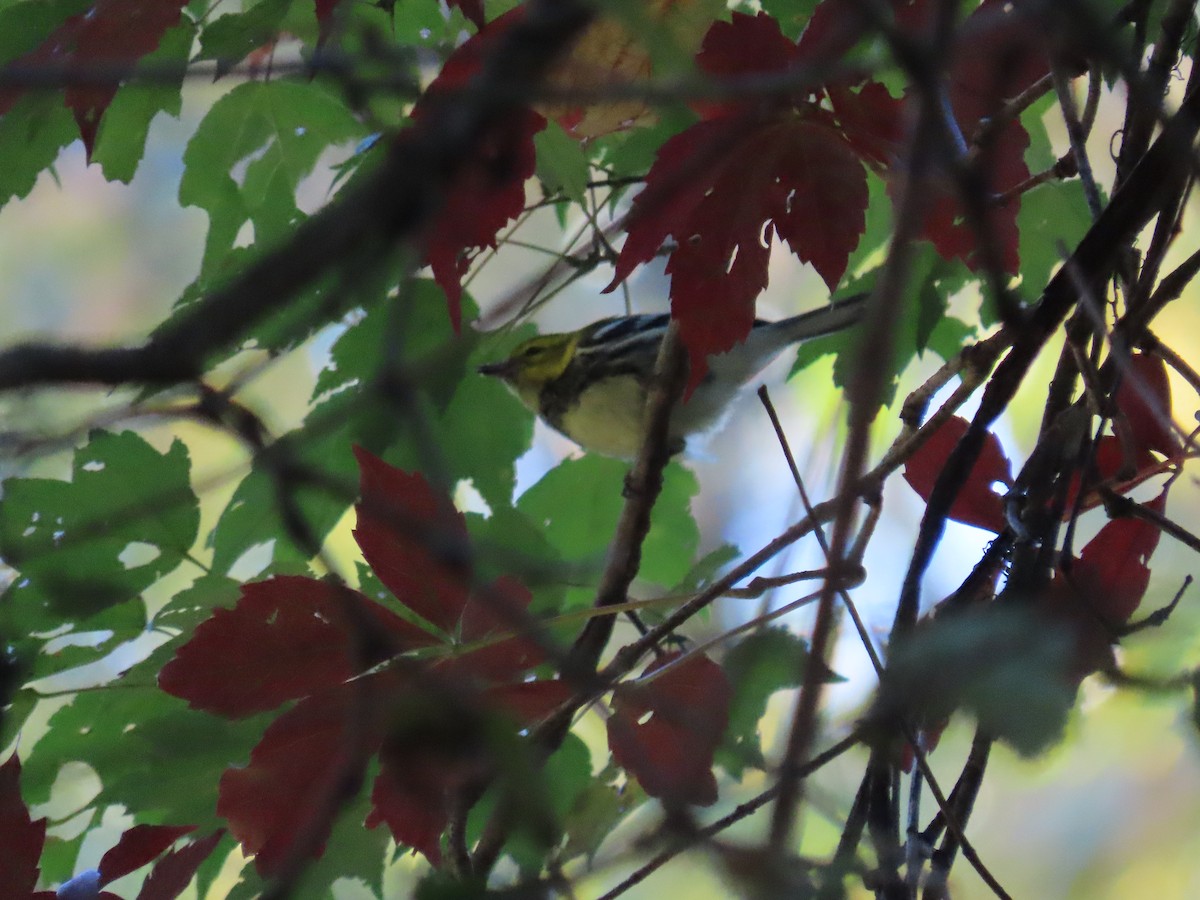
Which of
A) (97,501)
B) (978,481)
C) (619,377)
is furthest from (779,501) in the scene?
(619,377)

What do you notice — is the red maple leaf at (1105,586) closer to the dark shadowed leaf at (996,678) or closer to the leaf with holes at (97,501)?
the dark shadowed leaf at (996,678)

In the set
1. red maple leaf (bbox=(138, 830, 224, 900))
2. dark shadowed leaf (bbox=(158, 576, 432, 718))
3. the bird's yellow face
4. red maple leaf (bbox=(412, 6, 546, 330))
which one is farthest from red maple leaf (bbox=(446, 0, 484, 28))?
the bird's yellow face

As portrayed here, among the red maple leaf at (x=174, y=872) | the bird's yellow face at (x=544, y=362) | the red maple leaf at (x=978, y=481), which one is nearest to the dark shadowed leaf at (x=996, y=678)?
the red maple leaf at (x=978, y=481)

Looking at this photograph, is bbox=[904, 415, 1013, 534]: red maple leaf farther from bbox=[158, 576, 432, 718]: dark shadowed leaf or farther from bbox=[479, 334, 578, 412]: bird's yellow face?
bbox=[479, 334, 578, 412]: bird's yellow face

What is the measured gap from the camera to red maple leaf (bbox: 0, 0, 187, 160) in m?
0.94

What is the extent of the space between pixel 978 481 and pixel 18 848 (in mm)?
776

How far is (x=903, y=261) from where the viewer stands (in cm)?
34

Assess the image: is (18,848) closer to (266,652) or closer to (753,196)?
(266,652)

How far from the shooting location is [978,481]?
0.93 metres

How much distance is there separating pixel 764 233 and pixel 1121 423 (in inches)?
12.2

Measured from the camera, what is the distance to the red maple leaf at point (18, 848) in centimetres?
83

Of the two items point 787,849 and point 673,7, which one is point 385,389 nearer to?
point 787,849

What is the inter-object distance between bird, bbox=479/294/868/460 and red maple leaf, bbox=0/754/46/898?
45.3 inches

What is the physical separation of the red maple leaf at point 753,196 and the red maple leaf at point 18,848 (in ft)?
1.94
